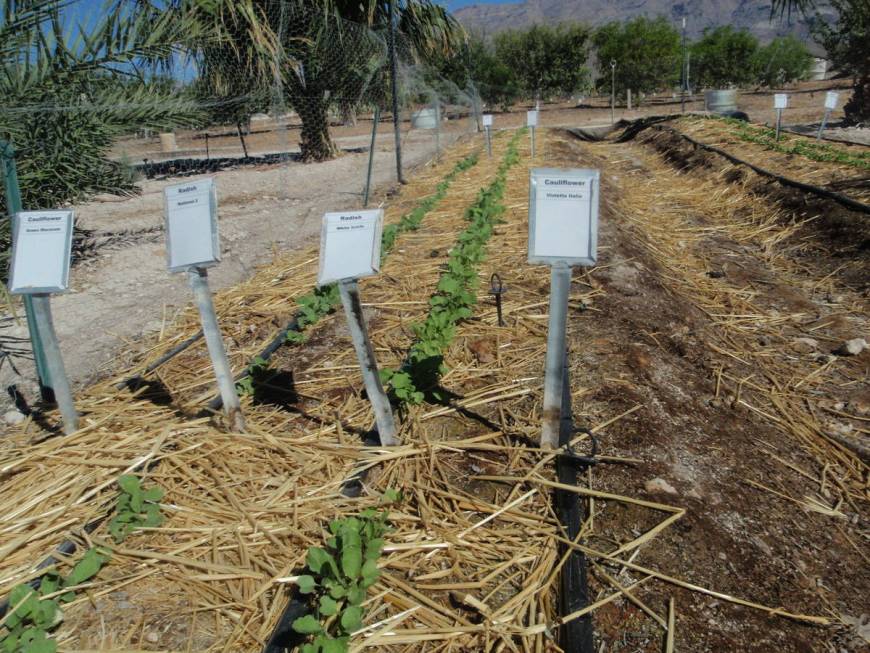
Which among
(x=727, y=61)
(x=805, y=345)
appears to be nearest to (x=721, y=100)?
(x=805, y=345)

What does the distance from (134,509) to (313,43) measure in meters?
9.23

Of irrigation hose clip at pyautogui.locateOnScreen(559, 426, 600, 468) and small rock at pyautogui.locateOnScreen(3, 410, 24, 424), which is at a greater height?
irrigation hose clip at pyautogui.locateOnScreen(559, 426, 600, 468)

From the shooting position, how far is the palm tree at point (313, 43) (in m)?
9.23

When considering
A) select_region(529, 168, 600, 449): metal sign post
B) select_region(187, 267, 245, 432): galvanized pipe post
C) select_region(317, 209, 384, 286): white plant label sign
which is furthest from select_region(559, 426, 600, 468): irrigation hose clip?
select_region(187, 267, 245, 432): galvanized pipe post

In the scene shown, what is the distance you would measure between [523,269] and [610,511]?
2.61 meters

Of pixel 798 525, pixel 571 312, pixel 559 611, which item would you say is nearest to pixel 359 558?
pixel 559 611

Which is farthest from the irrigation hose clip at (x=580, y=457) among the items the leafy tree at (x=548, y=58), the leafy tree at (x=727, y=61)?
the leafy tree at (x=727, y=61)

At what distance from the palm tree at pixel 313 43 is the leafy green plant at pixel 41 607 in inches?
289

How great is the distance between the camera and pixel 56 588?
1.82 m

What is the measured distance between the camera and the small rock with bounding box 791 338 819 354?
350 cm

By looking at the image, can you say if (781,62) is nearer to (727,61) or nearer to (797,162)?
(727,61)

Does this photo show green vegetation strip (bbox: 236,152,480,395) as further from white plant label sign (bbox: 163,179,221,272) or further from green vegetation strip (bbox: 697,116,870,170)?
green vegetation strip (bbox: 697,116,870,170)

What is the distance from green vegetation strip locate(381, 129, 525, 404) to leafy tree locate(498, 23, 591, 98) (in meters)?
39.3

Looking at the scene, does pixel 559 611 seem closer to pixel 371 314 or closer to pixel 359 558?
pixel 359 558
